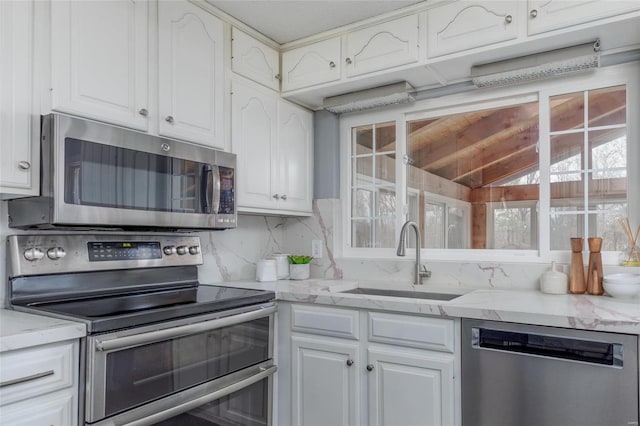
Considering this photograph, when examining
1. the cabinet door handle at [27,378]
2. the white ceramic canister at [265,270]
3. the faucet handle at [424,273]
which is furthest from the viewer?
the white ceramic canister at [265,270]

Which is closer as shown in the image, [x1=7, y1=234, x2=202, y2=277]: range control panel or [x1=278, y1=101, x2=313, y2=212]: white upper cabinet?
[x1=7, y1=234, x2=202, y2=277]: range control panel

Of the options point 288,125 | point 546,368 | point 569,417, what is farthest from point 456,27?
point 569,417

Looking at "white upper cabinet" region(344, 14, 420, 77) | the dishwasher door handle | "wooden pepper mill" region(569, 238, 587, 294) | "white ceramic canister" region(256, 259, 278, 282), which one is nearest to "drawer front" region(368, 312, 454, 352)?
the dishwasher door handle

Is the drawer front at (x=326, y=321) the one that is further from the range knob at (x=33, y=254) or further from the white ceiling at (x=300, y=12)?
the white ceiling at (x=300, y=12)

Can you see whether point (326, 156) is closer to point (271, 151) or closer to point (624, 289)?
point (271, 151)

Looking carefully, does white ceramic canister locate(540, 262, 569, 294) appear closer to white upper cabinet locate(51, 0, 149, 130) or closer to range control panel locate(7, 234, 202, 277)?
range control panel locate(7, 234, 202, 277)

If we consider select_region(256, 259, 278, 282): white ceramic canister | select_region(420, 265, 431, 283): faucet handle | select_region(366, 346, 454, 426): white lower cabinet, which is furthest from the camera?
select_region(256, 259, 278, 282): white ceramic canister

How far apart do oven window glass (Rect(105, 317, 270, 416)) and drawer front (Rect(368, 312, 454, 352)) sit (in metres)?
0.53

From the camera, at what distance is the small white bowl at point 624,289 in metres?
1.84

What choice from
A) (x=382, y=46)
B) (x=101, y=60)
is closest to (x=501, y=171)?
(x=382, y=46)

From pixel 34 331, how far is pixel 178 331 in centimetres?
47

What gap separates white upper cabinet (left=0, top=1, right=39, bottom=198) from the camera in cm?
148

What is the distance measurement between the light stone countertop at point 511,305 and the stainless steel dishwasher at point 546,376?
4cm

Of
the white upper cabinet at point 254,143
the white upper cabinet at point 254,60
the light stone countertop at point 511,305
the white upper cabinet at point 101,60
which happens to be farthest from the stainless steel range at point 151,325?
the white upper cabinet at point 254,60
